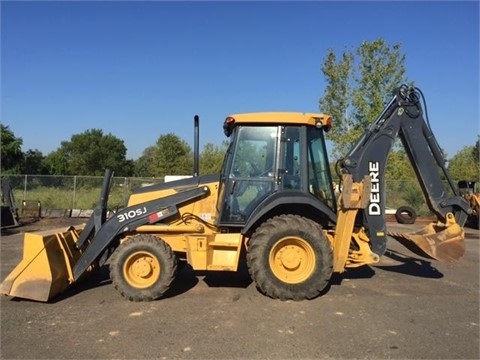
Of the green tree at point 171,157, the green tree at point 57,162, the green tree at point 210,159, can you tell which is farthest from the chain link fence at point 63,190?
the green tree at point 57,162

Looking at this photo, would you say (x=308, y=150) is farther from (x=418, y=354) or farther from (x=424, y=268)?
(x=424, y=268)

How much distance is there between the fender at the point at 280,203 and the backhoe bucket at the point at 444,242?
59.8 inches

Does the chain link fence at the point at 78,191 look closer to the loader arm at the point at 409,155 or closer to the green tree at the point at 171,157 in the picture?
the loader arm at the point at 409,155

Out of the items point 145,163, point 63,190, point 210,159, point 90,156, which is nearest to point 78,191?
point 63,190

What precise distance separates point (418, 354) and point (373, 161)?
10.6 ft

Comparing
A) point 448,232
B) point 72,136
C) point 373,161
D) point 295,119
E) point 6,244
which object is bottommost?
point 6,244

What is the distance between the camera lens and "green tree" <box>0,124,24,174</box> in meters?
42.3

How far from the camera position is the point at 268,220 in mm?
6648

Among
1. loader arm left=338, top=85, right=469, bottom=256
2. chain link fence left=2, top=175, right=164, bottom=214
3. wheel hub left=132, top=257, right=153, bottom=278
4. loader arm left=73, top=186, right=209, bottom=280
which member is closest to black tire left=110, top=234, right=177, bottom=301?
wheel hub left=132, top=257, right=153, bottom=278

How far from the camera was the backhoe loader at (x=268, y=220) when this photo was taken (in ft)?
21.2

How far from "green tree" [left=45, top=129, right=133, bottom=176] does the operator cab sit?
185ft

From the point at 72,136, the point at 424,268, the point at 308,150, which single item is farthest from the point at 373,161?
the point at 72,136

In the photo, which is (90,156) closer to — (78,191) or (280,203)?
(78,191)

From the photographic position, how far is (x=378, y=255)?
692 cm
